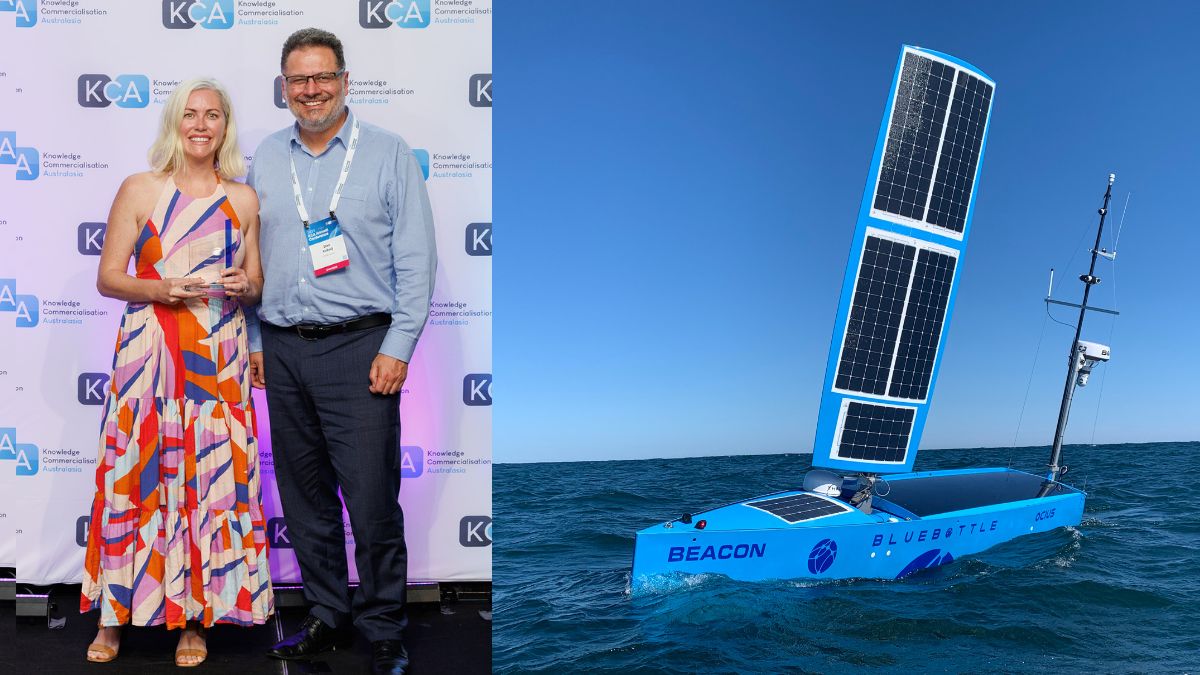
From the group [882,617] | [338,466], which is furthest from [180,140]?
[882,617]

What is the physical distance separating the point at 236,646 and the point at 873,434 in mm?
9922

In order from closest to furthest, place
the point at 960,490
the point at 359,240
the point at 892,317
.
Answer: the point at 359,240 < the point at 892,317 < the point at 960,490

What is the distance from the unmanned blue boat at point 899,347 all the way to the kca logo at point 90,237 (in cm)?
754

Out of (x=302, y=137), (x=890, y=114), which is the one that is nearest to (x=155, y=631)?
(x=302, y=137)

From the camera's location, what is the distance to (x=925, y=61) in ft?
39.5

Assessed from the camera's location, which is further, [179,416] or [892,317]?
[892,317]

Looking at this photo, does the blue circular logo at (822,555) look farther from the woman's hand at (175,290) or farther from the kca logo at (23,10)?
the kca logo at (23,10)

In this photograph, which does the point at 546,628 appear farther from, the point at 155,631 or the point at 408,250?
the point at 408,250

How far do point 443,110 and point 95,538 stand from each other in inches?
111

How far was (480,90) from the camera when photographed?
468 cm

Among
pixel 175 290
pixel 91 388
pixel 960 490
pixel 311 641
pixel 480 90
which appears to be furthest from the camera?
pixel 960 490

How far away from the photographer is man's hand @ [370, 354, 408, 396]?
3.52m

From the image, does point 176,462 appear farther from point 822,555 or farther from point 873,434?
point 873,434

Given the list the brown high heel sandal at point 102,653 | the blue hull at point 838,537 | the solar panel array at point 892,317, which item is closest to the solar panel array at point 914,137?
the solar panel array at point 892,317
